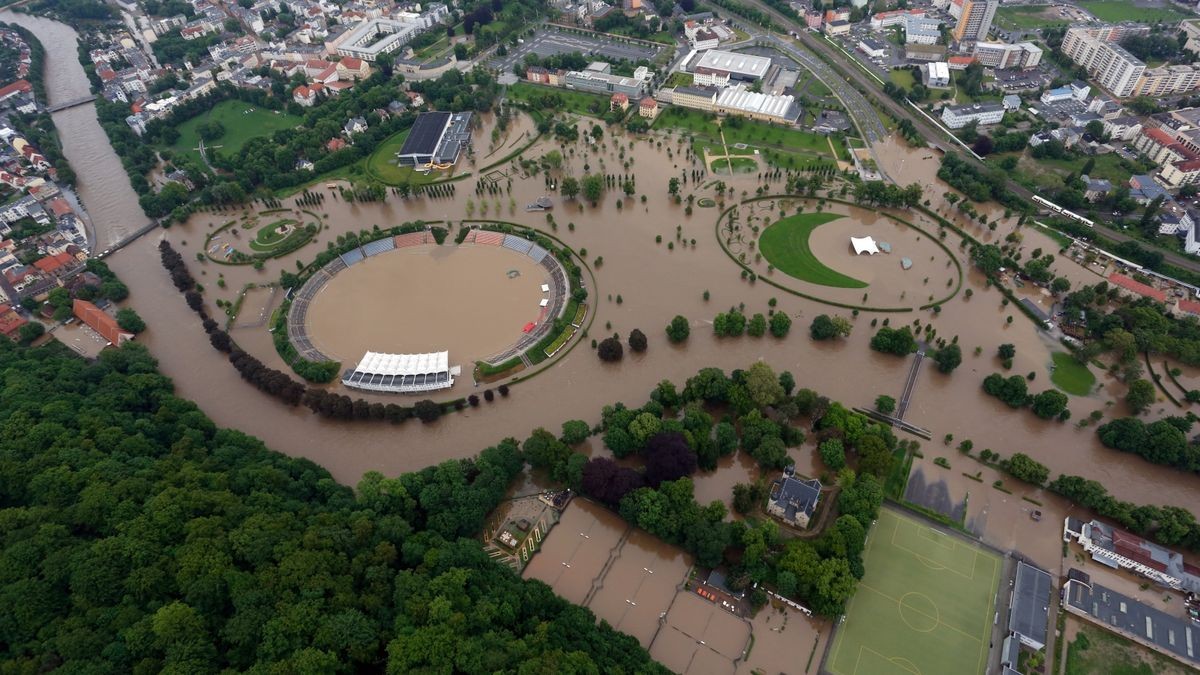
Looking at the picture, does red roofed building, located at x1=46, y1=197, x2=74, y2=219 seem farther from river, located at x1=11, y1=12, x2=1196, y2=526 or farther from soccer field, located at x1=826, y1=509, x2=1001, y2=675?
soccer field, located at x1=826, y1=509, x2=1001, y2=675

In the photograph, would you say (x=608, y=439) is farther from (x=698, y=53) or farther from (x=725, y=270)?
(x=698, y=53)

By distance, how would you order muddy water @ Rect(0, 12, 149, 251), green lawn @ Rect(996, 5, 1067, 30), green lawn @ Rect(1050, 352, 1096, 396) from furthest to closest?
green lawn @ Rect(996, 5, 1067, 30)
muddy water @ Rect(0, 12, 149, 251)
green lawn @ Rect(1050, 352, 1096, 396)

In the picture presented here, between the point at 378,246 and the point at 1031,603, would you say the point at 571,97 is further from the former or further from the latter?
the point at 1031,603

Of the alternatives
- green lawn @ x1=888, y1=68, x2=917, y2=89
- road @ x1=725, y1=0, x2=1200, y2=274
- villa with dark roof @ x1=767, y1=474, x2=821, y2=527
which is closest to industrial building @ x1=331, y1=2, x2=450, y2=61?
road @ x1=725, y1=0, x2=1200, y2=274

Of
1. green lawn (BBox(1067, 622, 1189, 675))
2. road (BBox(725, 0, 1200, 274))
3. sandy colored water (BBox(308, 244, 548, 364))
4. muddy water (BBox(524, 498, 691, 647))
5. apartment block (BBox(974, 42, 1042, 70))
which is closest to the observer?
green lawn (BBox(1067, 622, 1189, 675))

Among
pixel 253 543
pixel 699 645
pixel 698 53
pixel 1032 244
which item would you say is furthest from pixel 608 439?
pixel 698 53

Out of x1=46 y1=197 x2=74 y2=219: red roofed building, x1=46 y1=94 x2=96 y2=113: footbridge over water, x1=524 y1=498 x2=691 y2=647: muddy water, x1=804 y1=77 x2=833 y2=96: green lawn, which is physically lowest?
x1=524 y1=498 x2=691 y2=647: muddy water

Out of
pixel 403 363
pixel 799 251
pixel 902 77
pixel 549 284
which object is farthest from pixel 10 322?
pixel 902 77
